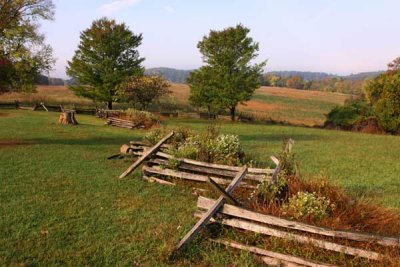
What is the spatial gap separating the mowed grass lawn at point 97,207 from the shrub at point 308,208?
127cm

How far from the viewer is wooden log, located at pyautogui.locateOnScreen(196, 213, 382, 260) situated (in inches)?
213

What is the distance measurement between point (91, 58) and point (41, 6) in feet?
73.8

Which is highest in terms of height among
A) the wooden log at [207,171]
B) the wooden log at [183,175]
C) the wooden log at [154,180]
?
the wooden log at [207,171]

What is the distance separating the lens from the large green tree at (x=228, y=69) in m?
39.2

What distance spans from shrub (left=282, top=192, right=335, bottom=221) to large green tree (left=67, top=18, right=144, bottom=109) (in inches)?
1375

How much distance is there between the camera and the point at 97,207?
8461 mm

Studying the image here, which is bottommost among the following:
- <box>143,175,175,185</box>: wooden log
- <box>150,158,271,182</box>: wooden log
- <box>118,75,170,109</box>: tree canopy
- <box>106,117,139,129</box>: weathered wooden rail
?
<box>106,117,139,129</box>: weathered wooden rail

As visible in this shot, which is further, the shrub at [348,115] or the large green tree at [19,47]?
the shrub at [348,115]

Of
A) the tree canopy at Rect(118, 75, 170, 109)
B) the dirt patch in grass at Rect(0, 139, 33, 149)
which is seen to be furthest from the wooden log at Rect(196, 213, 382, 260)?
the tree canopy at Rect(118, 75, 170, 109)

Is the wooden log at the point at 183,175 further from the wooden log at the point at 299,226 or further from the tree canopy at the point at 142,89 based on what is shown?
the tree canopy at the point at 142,89

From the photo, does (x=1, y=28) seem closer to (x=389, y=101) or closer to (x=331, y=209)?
(x=331, y=209)

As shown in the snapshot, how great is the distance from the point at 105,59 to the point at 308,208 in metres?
37.1

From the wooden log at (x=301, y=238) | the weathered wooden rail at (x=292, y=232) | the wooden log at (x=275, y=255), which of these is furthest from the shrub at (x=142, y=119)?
the wooden log at (x=275, y=255)

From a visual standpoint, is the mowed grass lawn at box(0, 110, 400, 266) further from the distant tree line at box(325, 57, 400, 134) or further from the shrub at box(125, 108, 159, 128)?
the distant tree line at box(325, 57, 400, 134)
